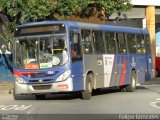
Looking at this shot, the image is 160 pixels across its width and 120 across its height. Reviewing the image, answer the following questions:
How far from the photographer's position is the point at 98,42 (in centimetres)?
2136

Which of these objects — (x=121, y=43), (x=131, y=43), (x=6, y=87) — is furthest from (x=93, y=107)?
(x=6, y=87)

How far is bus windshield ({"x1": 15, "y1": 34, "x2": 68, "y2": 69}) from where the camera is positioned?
19.0 metres

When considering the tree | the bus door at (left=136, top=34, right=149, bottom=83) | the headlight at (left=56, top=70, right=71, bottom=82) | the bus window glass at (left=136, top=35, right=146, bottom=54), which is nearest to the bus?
the headlight at (left=56, top=70, right=71, bottom=82)

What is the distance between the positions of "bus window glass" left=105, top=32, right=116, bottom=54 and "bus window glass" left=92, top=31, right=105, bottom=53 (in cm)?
47

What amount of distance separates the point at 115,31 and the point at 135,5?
18.3 metres

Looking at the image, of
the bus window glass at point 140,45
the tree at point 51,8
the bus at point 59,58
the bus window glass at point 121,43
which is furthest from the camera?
the bus window glass at point 140,45

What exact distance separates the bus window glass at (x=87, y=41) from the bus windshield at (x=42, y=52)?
127 cm

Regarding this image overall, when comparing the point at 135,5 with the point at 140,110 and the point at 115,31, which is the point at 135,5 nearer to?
the point at 115,31

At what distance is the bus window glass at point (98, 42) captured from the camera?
21.1 metres

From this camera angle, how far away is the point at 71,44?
63.1 ft

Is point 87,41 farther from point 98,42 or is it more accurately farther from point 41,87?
point 41,87

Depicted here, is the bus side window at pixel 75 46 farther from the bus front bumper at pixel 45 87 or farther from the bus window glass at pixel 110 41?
the bus window glass at pixel 110 41

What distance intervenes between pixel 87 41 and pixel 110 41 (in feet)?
7.53

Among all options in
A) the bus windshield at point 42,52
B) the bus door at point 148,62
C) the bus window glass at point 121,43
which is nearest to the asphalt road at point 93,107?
the bus windshield at point 42,52
